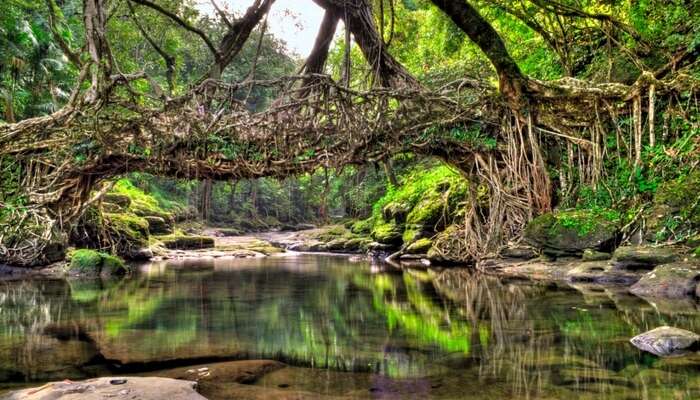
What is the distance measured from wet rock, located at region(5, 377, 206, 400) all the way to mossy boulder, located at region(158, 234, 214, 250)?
50.1ft

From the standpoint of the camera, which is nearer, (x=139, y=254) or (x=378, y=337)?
(x=378, y=337)

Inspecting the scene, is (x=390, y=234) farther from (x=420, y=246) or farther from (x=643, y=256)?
(x=643, y=256)

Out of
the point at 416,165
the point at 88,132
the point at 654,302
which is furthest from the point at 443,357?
the point at 416,165

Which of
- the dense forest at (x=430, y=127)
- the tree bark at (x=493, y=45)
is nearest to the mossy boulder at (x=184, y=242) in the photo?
the dense forest at (x=430, y=127)

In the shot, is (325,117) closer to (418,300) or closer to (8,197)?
(418,300)

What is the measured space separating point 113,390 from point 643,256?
19.6 ft

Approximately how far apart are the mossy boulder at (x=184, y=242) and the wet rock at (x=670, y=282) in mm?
14919

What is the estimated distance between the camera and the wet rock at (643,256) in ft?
18.3

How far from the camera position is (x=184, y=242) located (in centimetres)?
1762

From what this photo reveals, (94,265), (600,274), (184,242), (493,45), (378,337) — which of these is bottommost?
(378,337)

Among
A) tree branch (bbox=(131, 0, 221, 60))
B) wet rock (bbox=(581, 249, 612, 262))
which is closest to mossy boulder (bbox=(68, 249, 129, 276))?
tree branch (bbox=(131, 0, 221, 60))

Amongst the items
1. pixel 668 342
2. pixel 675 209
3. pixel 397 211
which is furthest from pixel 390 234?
pixel 668 342

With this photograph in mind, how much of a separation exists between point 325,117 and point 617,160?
471 centimetres

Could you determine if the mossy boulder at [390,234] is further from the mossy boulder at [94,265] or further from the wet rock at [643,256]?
the wet rock at [643,256]
